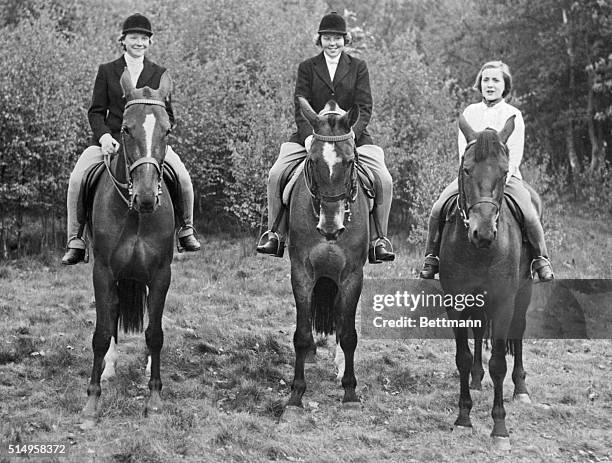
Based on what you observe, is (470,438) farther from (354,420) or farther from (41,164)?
(41,164)

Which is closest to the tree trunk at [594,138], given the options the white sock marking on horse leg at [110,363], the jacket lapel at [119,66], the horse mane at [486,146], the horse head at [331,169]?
the horse mane at [486,146]

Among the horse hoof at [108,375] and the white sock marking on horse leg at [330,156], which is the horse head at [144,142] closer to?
the white sock marking on horse leg at [330,156]

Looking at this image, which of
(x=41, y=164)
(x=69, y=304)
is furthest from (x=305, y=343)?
(x=41, y=164)

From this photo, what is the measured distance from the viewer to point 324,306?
854cm

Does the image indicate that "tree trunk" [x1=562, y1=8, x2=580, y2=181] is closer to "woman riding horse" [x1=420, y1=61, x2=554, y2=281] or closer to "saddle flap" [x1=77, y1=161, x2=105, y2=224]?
"woman riding horse" [x1=420, y1=61, x2=554, y2=281]

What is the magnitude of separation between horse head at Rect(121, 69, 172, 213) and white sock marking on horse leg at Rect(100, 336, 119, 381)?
2.52 meters

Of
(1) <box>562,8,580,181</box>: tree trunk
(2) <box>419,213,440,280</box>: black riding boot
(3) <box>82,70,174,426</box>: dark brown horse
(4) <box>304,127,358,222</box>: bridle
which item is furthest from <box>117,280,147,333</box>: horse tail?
(1) <box>562,8,580,181</box>: tree trunk

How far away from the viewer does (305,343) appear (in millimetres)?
7359

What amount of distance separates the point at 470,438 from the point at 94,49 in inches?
603

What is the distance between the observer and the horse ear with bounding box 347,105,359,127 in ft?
23.0

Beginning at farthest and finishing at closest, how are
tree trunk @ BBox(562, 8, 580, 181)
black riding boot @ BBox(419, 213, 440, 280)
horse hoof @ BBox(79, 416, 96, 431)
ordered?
tree trunk @ BBox(562, 8, 580, 181)
black riding boot @ BBox(419, 213, 440, 280)
horse hoof @ BBox(79, 416, 96, 431)

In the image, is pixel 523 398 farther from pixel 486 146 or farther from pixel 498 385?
pixel 486 146

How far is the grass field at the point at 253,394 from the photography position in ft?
21.1

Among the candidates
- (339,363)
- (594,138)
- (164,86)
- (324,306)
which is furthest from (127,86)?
(594,138)
